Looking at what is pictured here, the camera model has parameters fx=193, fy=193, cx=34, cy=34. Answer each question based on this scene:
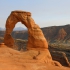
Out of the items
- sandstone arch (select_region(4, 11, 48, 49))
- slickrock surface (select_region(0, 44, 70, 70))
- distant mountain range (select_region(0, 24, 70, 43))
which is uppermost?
sandstone arch (select_region(4, 11, 48, 49))

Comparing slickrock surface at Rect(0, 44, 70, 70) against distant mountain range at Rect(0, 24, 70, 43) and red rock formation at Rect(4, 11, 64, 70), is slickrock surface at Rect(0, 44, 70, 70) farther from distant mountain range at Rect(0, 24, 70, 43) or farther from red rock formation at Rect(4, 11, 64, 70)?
distant mountain range at Rect(0, 24, 70, 43)

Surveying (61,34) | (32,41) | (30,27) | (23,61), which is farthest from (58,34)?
(23,61)

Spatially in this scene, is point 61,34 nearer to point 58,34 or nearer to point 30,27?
point 58,34

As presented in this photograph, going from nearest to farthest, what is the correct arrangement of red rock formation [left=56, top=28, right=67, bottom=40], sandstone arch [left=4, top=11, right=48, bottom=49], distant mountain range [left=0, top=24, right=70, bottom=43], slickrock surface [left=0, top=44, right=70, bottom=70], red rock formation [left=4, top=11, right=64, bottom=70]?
slickrock surface [left=0, top=44, right=70, bottom=70] → red rock formation [left=4, top=11, right=64, bottom=70] → sandstone arch [left=4, top=11, right=48, bottom=49] → distant mountain range [left=0, top=24, right=70, bottom=43] → red rock formation [left=56, top=28, right=67, bottom=40]

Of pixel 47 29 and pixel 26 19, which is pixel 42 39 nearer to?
pixel 26 19

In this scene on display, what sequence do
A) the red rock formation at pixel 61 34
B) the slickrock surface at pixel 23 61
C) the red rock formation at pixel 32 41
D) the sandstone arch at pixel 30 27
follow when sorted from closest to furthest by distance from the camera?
the slickrock surface at pixel 23 61, the red rock formation at pixel 32 41, the sandstone arch at pixel 30 27, the red rock formation at pixel 61 34

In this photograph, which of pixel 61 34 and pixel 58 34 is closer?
pixel 61 34

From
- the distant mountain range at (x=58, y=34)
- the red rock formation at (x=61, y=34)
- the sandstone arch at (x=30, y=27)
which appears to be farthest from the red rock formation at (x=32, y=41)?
the red rock formation at (x=61, y=34)

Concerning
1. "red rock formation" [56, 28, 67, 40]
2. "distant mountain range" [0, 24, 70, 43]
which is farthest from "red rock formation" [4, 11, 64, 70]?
"red rock formation" [56, 28, 67, 40]

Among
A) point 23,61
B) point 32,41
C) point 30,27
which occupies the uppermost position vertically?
point 30,27

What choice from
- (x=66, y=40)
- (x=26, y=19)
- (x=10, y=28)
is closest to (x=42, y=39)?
(x=26, y=19)

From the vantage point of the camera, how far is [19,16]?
23.3 m

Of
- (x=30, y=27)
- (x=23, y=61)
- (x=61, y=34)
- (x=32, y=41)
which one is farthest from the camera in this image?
(x=61, y=34)

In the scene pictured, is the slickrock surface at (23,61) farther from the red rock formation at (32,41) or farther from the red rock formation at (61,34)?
the red rock formation at (61,34)
